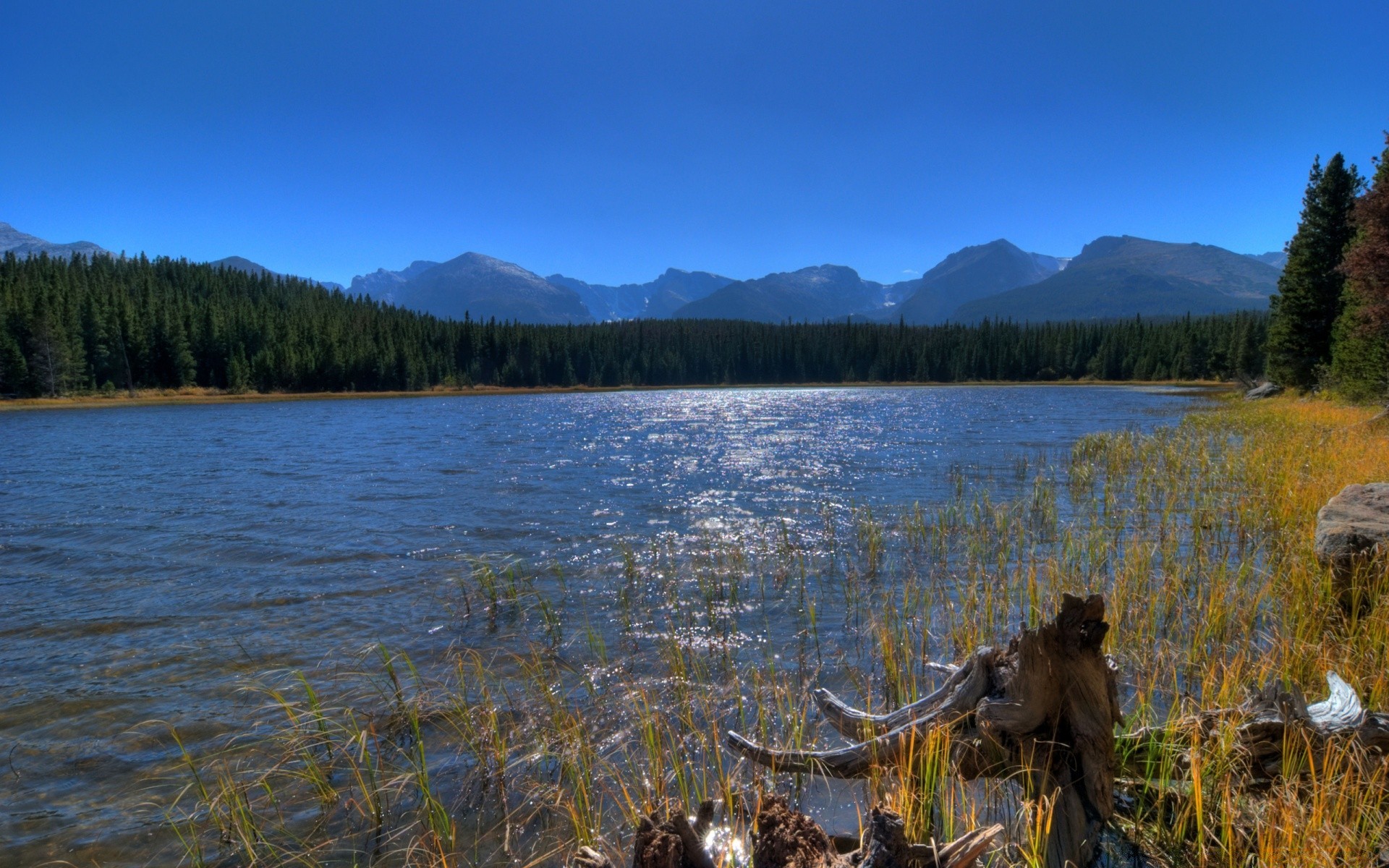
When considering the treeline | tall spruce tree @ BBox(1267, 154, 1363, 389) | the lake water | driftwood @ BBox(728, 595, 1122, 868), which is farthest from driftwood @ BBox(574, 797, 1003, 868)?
tall spruce tree @ BBox(1267, 154, 1363, 389)

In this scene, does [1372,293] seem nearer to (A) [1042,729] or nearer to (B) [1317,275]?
(B) [1317,275]

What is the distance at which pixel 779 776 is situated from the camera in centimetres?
475

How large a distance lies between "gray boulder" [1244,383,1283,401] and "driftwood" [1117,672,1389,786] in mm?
49902

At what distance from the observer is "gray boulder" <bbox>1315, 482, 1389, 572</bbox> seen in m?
6.31

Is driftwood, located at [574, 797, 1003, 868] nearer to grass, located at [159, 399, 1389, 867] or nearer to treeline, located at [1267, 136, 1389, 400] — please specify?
grass, located at [159, 399, 1389, 867]

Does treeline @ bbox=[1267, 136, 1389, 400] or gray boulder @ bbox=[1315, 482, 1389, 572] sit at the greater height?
treeline @ bbox=[1267, 136, 1389, 400]

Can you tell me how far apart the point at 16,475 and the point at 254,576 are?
1934 cm

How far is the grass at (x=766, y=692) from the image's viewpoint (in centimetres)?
367

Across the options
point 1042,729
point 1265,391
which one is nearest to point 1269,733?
point 1042,729

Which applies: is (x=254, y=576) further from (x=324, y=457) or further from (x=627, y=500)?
(x=324, y=457)

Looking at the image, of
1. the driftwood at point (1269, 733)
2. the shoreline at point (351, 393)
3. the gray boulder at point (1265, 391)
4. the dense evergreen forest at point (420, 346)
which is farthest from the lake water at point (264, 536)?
the dense evergreen forest at point (420, 346)

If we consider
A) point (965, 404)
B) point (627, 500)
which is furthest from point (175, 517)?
point (965, 404)

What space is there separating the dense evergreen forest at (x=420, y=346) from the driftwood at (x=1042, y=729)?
91.0 meters

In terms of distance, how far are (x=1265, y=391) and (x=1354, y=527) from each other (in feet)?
161
